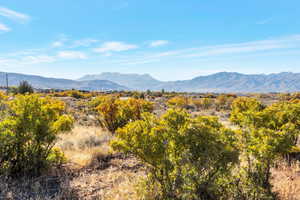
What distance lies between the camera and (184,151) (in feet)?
11.9

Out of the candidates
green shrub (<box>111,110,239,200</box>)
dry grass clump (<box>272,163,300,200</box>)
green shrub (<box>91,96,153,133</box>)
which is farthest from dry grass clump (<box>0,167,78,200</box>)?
green shrub (<box>91,96,153,133</box>)

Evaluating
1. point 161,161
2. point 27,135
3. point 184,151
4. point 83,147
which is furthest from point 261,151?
point 83,147

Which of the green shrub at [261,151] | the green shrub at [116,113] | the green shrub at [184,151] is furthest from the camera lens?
the green shrub at [116,113]

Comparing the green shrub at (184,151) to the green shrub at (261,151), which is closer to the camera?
the green shrub at (184,151)

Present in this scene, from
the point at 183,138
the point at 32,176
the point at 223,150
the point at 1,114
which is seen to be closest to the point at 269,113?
the point at 223,150

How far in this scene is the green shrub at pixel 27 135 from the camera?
17.0ft

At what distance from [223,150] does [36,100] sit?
4.60 meters

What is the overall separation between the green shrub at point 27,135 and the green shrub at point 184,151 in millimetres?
2424

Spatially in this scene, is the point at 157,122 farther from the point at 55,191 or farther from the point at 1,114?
the point at 1,114

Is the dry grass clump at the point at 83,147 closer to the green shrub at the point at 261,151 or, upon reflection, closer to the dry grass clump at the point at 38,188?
the dry grass clump at the point at 38,188

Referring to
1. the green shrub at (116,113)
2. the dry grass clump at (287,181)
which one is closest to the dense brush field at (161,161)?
the dry grass clump at (287,181)

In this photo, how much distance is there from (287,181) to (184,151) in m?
3.28

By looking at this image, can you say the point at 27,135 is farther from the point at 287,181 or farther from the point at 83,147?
the point at 287,181

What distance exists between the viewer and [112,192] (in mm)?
4809
